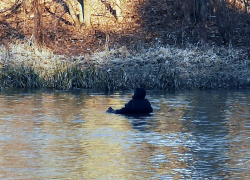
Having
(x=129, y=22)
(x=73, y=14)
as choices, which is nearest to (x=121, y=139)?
(x=73, y=14)

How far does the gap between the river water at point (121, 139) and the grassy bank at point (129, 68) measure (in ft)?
13.1

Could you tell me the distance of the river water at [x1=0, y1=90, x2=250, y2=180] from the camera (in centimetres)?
1108

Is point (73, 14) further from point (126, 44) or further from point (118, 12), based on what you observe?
point (126, 44)

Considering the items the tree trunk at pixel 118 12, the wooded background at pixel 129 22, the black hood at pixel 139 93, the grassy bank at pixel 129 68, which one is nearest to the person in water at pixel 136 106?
the black hood at pixel 139 93

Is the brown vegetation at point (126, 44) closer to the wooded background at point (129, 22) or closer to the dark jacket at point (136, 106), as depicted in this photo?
the wooded background at point (129, 22)

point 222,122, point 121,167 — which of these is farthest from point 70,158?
point 222,122

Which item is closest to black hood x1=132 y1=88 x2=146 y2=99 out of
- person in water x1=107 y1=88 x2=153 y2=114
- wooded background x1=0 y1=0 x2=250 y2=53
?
person in water x1=107 y1=88 x2=153 y2=114

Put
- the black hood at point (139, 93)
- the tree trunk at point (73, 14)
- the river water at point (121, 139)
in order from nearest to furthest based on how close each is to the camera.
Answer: the river water at point (121, 139), the black hood at point (139, 93), the tree trunk at point (73, 14)

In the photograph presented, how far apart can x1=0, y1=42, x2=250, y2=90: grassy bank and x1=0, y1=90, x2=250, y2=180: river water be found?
13.1ft

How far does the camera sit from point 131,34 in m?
35.6

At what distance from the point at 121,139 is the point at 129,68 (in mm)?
14901

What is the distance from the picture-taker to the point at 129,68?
95.7ft

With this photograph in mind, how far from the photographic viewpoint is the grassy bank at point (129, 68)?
88.4ft

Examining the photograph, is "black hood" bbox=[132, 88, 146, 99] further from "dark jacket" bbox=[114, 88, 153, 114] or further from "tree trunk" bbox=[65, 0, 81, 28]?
"tree trunk" bbox=[65, 0, 81, 28]
